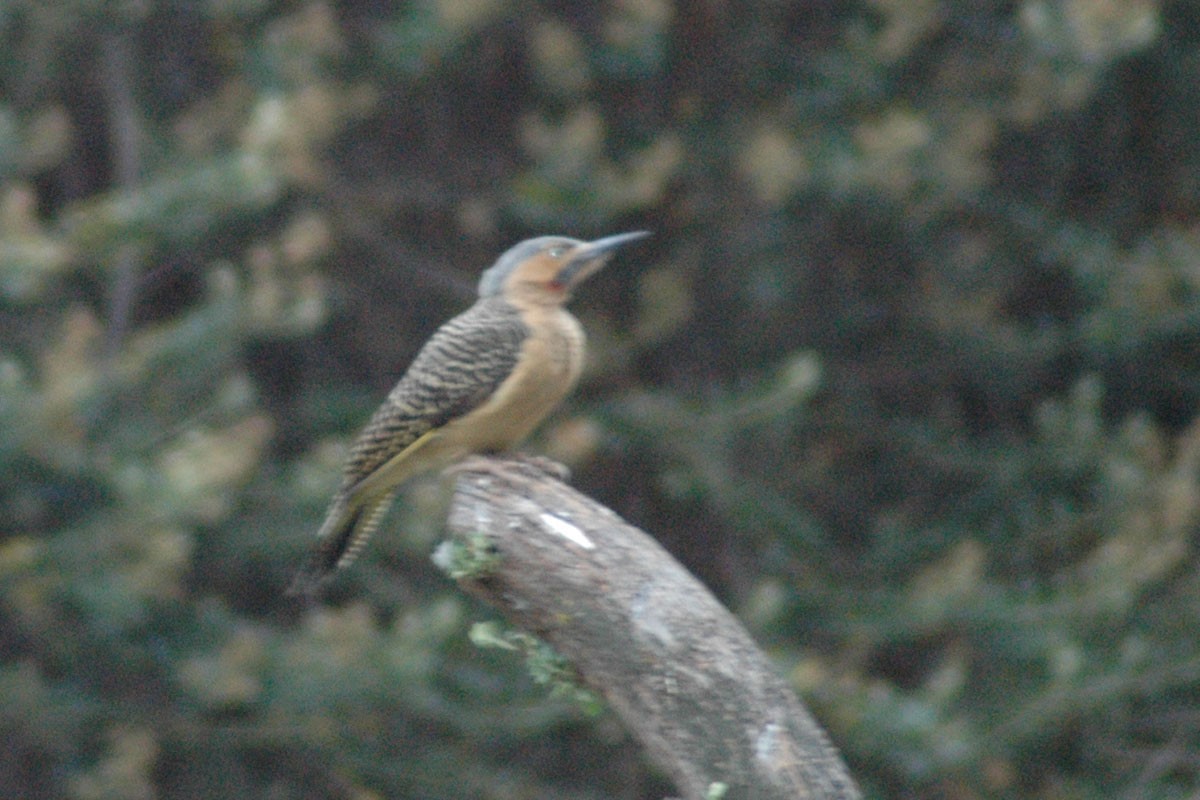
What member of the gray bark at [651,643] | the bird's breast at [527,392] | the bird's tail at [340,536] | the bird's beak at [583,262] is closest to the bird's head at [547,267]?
the bird's beak at [583,262]

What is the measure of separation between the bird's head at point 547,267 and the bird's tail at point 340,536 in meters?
0.67

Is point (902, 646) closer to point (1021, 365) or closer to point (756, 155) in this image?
point (1021, 365)

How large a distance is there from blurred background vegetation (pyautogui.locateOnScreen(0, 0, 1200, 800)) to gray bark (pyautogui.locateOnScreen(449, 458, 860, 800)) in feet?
8.62

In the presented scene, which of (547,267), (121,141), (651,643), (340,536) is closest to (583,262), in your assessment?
(547,267)

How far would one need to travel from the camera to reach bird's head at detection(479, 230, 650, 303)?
4.97 metres

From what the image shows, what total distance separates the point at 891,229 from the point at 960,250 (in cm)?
47

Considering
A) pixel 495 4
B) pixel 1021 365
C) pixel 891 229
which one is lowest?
pixel 1021 365

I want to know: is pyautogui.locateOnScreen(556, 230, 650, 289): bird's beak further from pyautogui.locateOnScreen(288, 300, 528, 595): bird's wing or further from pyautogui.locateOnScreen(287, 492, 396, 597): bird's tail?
pyautogui.locateOnScreen(287, 492, 396, 597): bird's tail

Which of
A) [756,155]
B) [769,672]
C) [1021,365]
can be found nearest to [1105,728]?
[1021,365]

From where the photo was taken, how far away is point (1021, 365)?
8.67 meters

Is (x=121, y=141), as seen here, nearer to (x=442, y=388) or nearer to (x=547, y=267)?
(x=547, y=267)

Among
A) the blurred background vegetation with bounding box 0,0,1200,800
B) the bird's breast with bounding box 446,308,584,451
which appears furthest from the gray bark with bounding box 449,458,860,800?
the blurred background vegetation with bounding box 0,0,1200,800

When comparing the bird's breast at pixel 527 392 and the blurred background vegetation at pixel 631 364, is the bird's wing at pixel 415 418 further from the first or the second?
the blurred background vegetation at pixel 631 364

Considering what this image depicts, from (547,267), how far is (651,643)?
1794mm
